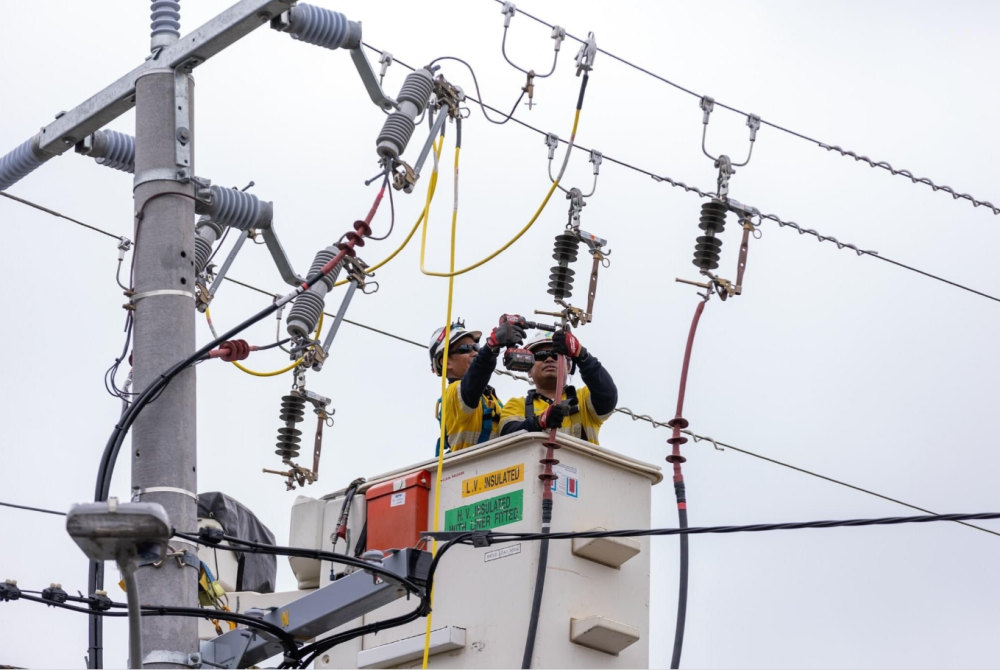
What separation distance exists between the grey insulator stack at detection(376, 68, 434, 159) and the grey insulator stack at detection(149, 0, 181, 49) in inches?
39.6

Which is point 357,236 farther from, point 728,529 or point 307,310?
point 728,529

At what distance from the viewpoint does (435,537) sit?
7.42 metres

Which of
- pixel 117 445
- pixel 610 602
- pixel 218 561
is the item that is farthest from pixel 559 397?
pixel 218 561

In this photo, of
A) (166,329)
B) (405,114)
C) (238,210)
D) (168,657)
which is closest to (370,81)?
(405,114)

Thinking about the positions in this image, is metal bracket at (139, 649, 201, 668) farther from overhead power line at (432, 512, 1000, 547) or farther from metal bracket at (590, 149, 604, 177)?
metal bracket at (590, 149, 604, 177)

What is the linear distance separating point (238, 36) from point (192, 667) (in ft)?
8.60

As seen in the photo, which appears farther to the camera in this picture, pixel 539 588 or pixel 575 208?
pixel 575 208

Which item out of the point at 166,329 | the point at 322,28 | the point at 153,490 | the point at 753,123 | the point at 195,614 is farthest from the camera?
the point at 753,123

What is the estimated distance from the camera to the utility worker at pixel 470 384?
881 cm

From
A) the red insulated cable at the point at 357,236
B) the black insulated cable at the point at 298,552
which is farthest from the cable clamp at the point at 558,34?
the black insulated cable at the point at 298,552

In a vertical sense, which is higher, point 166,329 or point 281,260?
point 281,260

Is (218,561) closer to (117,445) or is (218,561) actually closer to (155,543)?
(117,445)

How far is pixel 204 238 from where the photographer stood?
27.9ft

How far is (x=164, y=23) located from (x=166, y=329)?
1.44m
